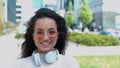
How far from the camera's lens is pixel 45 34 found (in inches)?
47.0

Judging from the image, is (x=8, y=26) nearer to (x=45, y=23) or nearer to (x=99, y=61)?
(x=99, y=61)

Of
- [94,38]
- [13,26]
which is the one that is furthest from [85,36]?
[13,26]

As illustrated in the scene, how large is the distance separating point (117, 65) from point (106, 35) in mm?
403

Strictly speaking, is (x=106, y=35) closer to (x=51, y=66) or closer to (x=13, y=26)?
(x=13, y=26)

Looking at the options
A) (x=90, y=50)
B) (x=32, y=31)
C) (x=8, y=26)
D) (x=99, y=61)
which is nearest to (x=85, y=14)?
(x=90, y=50)

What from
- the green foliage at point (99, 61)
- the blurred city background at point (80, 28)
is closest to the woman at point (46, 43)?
the blurred city background at point (80, 28)

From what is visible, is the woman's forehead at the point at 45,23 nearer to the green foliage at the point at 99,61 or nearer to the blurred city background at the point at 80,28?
the blurred city background at the point at 80,28

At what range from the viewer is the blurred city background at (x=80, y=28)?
3361mm

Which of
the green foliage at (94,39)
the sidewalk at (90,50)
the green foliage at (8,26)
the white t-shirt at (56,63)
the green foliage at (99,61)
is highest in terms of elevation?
the green foliage at (8,26)

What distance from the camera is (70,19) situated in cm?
351

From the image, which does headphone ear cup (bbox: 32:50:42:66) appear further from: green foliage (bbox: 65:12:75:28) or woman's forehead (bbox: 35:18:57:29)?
green foliage (bbox: 65:12:75:28)

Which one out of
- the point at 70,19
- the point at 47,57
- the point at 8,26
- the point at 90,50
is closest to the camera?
the point at 47,57

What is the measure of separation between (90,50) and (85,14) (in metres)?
0.44

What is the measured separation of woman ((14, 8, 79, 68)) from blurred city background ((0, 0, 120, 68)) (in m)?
2.07
